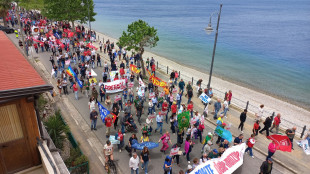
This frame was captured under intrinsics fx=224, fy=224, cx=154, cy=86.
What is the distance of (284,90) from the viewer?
3080 cm

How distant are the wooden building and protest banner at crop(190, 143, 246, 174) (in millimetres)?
6252

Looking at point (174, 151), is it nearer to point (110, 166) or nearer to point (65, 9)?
point (110, 166)

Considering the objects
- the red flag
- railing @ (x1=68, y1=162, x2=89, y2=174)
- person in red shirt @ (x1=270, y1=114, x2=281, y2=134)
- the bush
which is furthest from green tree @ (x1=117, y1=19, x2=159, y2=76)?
the red flag

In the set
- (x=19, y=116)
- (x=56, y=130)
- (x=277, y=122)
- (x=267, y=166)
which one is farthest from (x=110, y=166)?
(x=277, y=122)

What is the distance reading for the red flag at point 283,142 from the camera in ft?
39.1

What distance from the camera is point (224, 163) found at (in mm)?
10250

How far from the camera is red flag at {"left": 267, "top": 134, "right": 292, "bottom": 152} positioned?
39.1 feet

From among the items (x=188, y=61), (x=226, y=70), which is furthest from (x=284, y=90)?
(x=188, y=61)

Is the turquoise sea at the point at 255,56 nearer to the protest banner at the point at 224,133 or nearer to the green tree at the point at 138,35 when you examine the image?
the green tree at the point at 138,35

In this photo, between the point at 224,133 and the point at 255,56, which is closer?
the point at 224,133

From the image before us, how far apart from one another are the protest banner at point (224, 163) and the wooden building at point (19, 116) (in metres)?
6.25

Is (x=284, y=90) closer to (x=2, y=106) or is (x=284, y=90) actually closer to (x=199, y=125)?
(x=199, y=125)

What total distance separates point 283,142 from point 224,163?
4186 mm

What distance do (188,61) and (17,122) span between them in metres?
39.2
